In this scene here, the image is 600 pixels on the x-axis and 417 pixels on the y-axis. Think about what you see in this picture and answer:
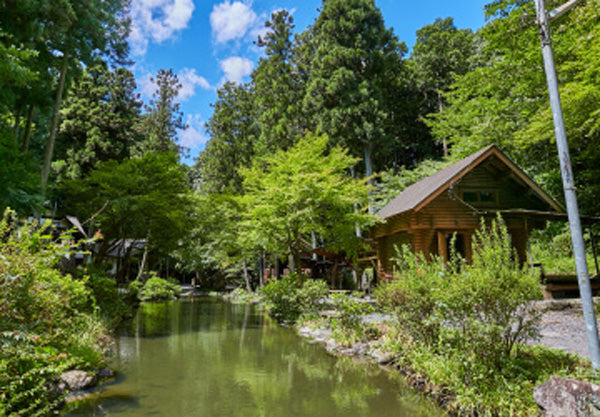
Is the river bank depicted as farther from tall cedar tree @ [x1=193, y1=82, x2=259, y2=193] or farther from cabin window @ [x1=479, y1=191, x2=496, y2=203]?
tall cedar tree @ [x1=193, y1=82, x2=259, y2=193]

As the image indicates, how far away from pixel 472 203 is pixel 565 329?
7.75 metres

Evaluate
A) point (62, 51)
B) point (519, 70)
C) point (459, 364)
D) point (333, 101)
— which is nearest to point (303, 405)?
point (459, 364)

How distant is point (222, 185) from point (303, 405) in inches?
1161

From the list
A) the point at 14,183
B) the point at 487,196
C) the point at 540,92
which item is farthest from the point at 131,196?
the point at 540,92

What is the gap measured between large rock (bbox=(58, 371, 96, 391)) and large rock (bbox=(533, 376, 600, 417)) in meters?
7.32

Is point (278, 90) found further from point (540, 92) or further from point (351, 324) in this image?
point (351, 324)

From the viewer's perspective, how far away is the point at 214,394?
651 cm

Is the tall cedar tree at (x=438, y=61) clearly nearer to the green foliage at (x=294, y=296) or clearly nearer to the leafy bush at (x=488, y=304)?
the green foliage at (x=294, y=296)

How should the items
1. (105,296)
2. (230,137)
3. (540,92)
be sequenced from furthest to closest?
(230,137) < (540,92) < (105,296)

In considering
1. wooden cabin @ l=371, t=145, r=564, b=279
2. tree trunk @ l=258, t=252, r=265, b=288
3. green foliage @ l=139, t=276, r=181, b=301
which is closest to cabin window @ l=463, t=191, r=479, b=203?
wooden cabin @ l=371, t=145, r=564, b=279

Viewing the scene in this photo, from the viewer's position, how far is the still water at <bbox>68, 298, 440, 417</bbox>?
577 cm

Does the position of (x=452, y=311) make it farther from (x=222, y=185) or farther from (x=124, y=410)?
(x=222, y=185)

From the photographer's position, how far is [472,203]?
1588 cm

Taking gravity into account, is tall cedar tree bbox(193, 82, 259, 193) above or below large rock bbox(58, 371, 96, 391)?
above
